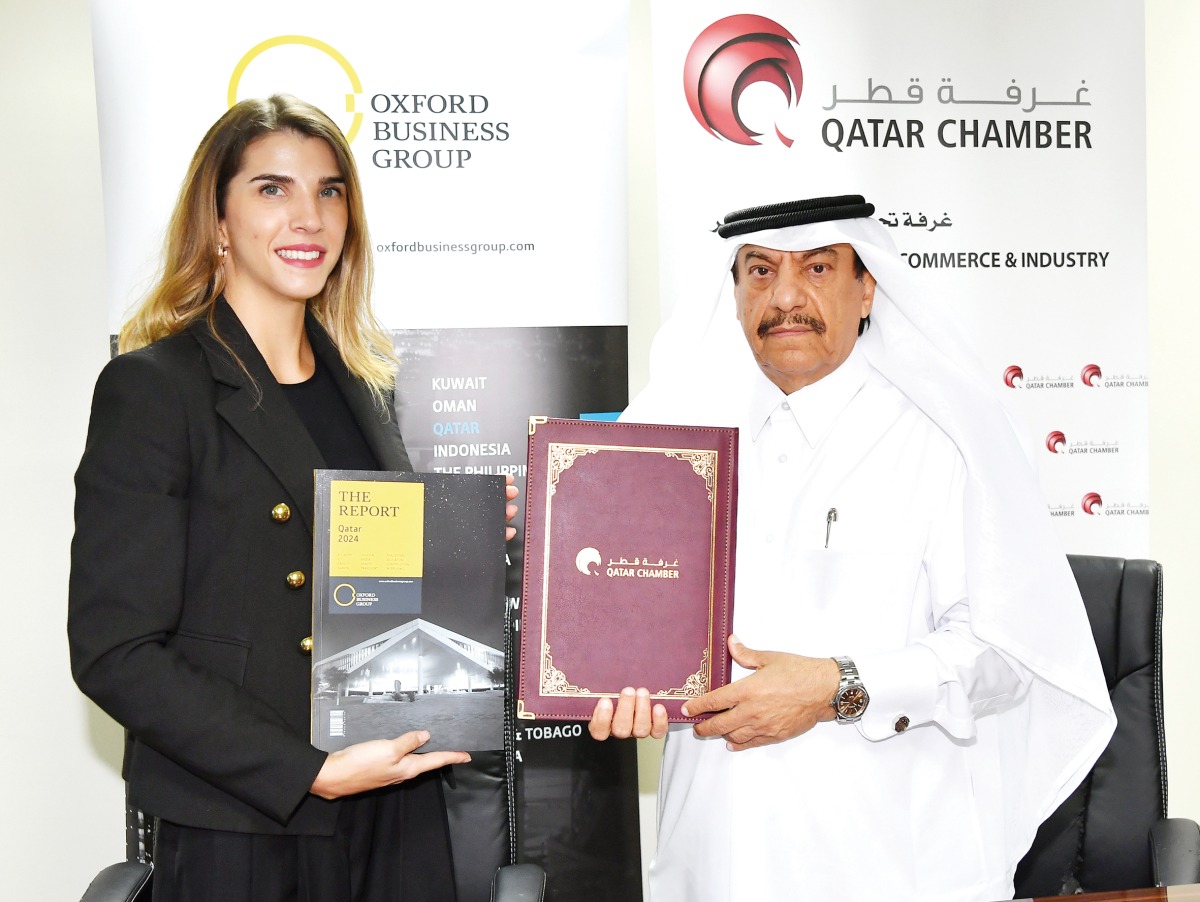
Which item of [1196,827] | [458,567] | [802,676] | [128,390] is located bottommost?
[1196,827]

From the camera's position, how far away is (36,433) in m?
3.85

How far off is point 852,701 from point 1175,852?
3.02 feet

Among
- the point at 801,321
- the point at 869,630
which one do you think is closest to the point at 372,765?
the point at 869,630

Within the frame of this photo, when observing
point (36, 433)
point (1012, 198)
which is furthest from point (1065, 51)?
point (36, 433)

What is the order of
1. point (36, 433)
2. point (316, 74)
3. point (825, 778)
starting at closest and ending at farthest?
point (825, 778) < point (316, 74) < point (36, 433)

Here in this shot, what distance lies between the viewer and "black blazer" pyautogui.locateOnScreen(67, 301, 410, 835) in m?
1.77

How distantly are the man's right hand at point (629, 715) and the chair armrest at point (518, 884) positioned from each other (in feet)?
0.97

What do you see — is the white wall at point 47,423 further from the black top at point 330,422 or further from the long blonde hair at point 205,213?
the black top at point 330,422

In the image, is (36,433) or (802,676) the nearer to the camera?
(802,676)

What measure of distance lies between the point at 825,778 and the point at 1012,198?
2.57 metres

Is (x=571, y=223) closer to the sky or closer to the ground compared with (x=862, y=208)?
closer to the sky

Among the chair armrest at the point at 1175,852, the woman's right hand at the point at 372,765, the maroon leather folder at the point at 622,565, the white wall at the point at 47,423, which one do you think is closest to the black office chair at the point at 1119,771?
the chair armrest at the point at 1175,852

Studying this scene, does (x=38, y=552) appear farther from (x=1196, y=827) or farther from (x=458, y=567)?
(x=1196, y=827)

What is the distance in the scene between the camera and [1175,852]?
2346 mm
